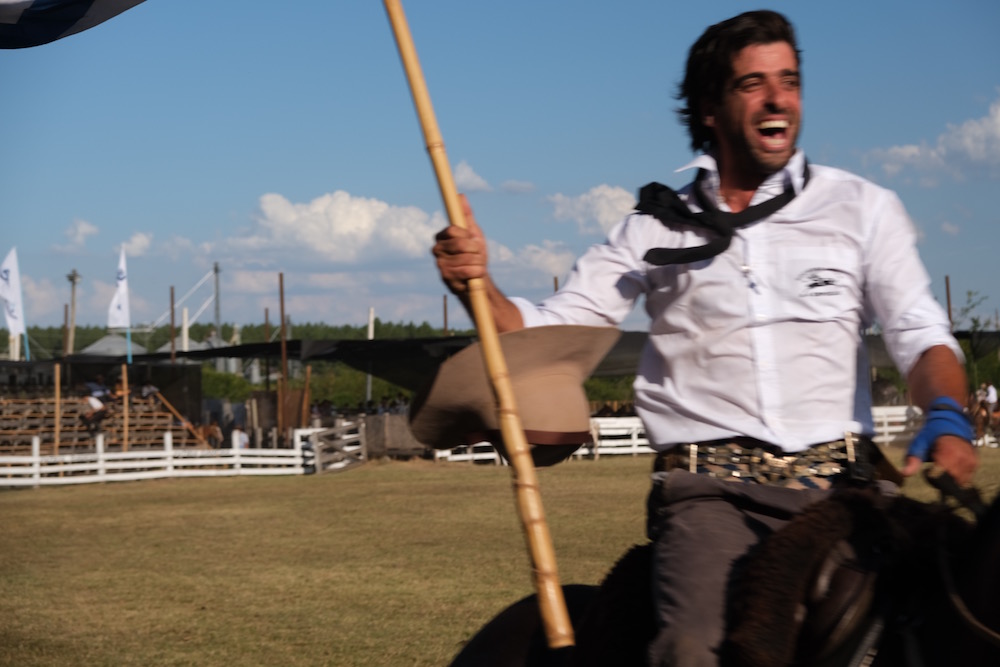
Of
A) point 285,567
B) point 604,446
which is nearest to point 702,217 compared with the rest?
point 285,567

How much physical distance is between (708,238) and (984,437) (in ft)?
96.2

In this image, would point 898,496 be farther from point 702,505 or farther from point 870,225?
point 870,225

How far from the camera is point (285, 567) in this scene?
1273 cm

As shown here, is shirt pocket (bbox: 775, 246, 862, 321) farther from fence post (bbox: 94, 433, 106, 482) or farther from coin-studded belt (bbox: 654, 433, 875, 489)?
fence post (bbox: 94, 433, 106, 482)

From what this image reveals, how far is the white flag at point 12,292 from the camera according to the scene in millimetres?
30031

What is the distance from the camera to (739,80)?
10.3 ft

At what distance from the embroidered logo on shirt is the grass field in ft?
1.68

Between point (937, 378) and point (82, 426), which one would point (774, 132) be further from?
point (82, 426)

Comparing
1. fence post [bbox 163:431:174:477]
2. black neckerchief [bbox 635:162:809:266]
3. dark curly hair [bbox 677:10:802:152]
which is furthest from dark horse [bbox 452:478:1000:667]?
fence post [bbox 163:431:174:477]

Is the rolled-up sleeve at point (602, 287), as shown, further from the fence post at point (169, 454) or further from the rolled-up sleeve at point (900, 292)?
the fence post at point (169, 454)

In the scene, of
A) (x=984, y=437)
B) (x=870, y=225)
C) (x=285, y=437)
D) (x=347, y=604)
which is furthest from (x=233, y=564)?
(x=984, y=437)

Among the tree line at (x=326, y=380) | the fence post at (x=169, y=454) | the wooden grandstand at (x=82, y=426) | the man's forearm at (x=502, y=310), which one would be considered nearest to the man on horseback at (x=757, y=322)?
the man's forearm at (x=502, y=310)

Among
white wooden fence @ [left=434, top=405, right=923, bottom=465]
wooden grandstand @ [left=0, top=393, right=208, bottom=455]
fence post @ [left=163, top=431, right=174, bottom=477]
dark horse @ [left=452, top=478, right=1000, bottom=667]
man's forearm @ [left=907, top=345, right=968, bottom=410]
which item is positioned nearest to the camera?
dark horse @ [left=452, top=478, right=1000, bottom=667]

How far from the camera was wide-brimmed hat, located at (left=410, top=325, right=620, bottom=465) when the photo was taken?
319 cm
